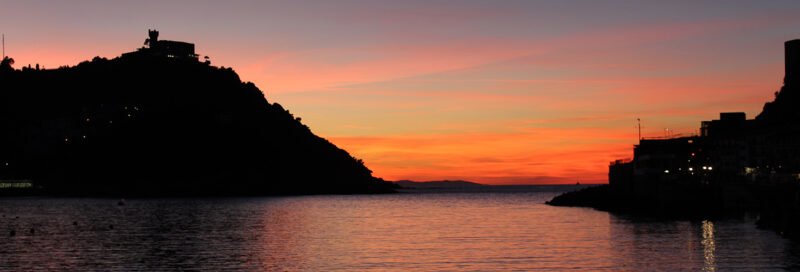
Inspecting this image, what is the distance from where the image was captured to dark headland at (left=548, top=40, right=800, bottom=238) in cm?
10111


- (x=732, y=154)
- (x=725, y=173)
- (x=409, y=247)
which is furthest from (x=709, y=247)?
(x=732, y=154)

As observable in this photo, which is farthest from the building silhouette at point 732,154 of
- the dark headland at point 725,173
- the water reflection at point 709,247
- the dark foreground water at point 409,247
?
the dark foreground water at point 409,247

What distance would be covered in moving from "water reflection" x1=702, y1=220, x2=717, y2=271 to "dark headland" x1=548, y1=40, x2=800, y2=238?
5855mm

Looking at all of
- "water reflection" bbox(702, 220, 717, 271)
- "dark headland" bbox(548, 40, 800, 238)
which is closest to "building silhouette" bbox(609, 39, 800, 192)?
"dark headland" bbox(548, 40, 800, 238)

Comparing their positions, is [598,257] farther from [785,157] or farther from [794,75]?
[794,75]

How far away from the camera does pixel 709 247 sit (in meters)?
68.5

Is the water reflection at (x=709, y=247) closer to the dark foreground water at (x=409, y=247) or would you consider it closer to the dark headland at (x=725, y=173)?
the dark foreground water at (x=409, y=247)

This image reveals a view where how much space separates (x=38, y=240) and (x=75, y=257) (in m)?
20.6

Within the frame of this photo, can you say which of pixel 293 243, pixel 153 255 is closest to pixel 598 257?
pixel 293 243

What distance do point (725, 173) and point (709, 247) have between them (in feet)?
201

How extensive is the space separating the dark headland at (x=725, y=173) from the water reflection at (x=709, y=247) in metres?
5.86

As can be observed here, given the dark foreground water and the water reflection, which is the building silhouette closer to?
the water reflection

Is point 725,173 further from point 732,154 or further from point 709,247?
point 709,247

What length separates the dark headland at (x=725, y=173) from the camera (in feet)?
332
